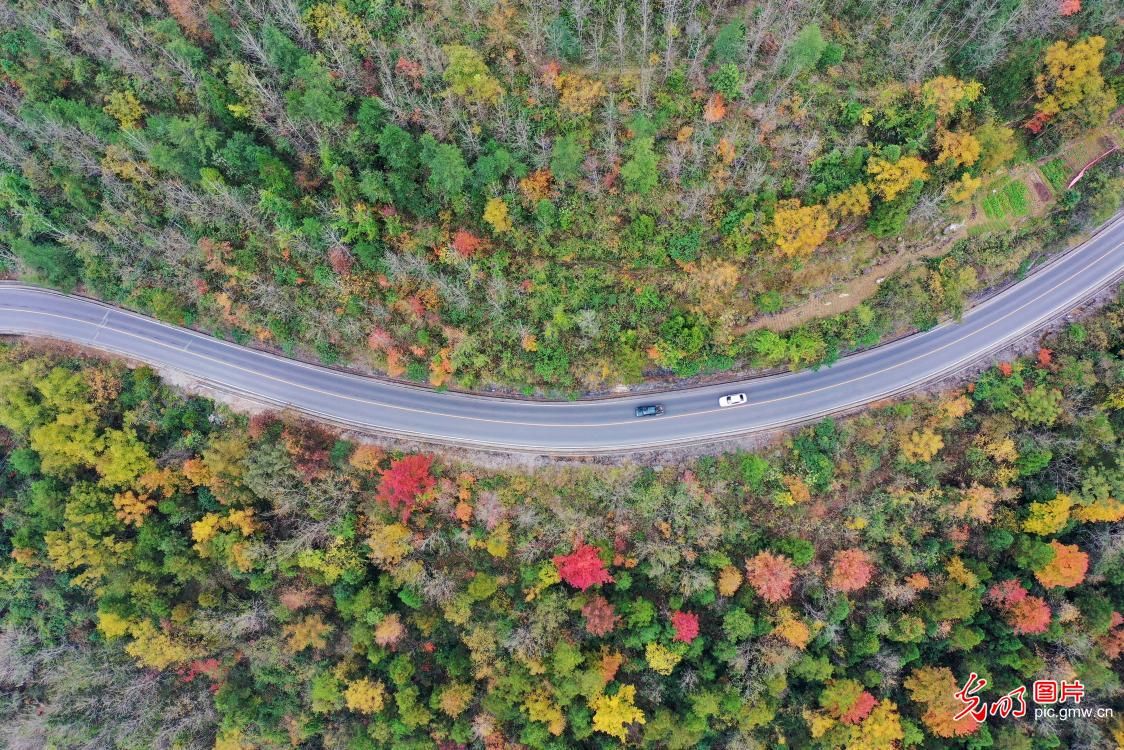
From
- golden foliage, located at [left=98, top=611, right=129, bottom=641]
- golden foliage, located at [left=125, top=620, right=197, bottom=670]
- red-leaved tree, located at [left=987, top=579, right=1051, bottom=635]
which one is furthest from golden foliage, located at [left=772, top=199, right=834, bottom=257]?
golden foliage, located at [left=98, top=611, right=129, bottom=641]

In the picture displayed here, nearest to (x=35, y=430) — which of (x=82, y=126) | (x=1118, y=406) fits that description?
(x=82, y=126)

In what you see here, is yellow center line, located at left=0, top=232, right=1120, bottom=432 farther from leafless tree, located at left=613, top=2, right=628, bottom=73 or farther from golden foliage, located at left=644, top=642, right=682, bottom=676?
leafless tree, located at left=613, top=2, right=628, bottom=73

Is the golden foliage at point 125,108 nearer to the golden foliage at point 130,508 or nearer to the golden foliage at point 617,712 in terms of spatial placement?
the golden foliage at point 130,508

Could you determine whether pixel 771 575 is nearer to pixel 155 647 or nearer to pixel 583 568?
pixel 583 568

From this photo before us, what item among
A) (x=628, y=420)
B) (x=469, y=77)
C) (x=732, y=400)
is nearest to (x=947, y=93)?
(x=732, y=400)

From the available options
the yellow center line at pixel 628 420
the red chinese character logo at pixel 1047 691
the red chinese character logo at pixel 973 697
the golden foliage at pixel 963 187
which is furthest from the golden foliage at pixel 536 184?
the red chinese character logo at pixel 1047 691

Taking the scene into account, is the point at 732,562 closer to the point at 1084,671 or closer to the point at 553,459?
the point at 553,459
